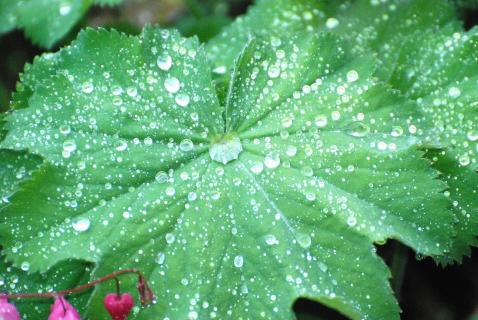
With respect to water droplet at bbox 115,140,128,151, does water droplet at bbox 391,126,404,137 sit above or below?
below

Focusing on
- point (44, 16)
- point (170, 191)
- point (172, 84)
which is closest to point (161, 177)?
point (170, 191)

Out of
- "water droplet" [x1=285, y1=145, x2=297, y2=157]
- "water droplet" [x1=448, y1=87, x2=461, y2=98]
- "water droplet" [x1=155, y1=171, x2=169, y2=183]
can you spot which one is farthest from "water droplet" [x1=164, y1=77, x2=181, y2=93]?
"water droplet" [x1=448, y1=87, x2=461, y2=98]

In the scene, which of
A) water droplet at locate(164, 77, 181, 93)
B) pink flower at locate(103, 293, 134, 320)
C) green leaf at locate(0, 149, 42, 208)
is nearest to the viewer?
pink flower at locate(103, 293, 134, 320)

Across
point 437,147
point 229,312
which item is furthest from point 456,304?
point 229,312

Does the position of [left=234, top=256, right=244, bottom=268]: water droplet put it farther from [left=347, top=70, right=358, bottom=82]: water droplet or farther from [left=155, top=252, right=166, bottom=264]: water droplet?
[left=347, top=70, right=358, bottom=82]: water droplet

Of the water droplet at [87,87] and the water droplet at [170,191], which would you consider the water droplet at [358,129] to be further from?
the water droplet at [87,87]

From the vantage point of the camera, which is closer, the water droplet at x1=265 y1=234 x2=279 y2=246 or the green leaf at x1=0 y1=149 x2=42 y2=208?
the water droplet at x1=265 y1=234 x2=279 y2=246

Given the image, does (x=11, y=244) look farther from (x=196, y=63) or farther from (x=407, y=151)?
(x=407, y=151)
